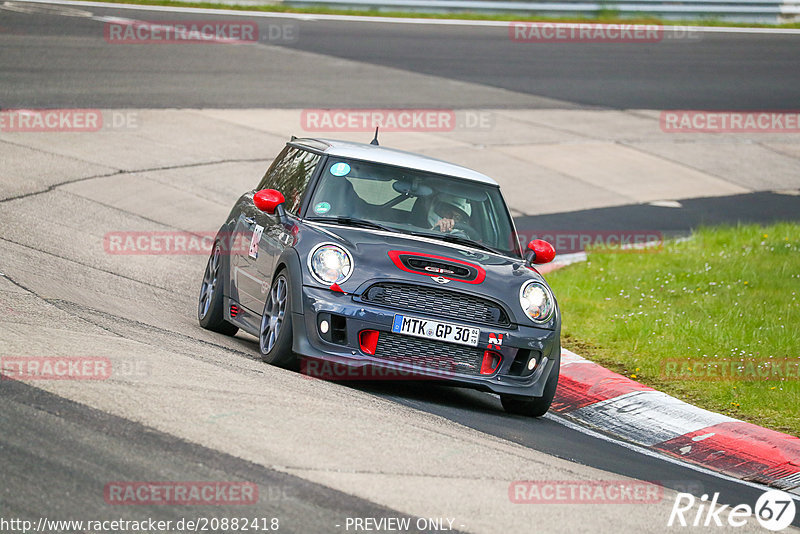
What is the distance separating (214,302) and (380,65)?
16234 mm

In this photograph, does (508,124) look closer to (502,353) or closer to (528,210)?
(528,210)

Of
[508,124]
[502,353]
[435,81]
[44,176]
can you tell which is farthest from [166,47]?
[502,353]

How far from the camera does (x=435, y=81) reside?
2409 cm

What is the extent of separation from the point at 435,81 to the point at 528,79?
275cm

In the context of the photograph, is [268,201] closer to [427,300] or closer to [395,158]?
[395,158]

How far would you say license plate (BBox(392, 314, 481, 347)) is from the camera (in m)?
7.49

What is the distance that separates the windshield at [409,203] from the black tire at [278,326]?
0.61 metres
